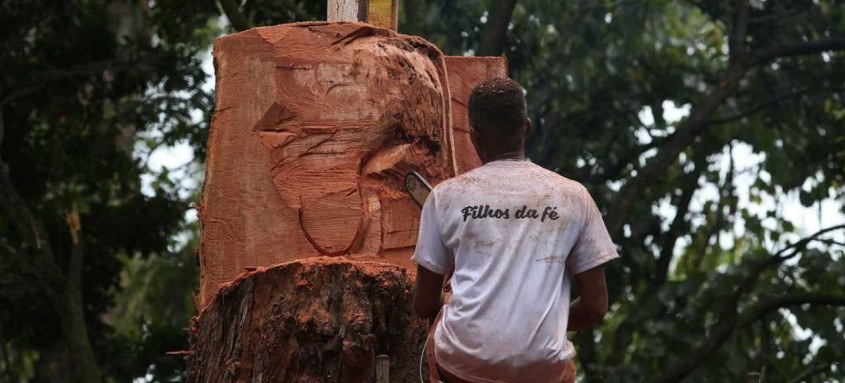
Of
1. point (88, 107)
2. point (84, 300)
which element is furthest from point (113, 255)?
point (88, 107)

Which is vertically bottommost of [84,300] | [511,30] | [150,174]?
[84,300]

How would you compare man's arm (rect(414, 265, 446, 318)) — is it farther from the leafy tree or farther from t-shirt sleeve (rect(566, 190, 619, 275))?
the leafy tree

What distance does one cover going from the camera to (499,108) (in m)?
4.50

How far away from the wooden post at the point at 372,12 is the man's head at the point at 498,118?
2.31 meters

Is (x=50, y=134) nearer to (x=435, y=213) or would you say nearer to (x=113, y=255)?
(x=113, y=255)

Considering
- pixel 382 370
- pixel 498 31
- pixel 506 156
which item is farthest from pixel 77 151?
pixel 506 156

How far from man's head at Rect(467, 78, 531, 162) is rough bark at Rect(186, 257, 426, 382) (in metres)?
1.00

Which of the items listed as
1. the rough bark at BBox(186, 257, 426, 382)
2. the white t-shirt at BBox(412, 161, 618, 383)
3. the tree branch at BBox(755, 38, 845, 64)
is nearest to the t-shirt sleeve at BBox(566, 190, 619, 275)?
the white t-shirt at BBox(412, 161, 618, 383)

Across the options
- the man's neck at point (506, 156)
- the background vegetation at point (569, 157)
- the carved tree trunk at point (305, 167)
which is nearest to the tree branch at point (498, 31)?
the background vegetation at point (569, 157)

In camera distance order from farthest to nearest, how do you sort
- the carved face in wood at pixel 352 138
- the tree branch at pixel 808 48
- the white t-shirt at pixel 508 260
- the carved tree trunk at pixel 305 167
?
the tree branch at pixel 808 48
the carved face in wood at pixel 352 138
the carved tree trunk at pixel 305 167
the white t-shirt at pixel 508 260

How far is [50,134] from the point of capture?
11742 mm

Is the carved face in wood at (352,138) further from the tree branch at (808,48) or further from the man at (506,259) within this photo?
the tree branch at (808,48)

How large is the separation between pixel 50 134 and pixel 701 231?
588 cm

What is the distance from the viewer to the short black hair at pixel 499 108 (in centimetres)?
450
